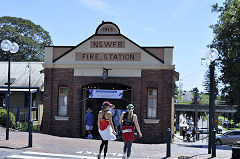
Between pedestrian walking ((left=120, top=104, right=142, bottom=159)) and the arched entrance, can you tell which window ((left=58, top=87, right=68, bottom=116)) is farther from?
pedestrian walking ((left=120, top=104, right=142, bottom=159))

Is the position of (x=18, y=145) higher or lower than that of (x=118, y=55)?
lower

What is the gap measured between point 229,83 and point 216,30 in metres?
4.31

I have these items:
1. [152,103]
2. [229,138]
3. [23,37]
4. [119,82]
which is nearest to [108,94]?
[119,82]

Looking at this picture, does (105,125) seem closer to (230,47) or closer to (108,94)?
(108,94)

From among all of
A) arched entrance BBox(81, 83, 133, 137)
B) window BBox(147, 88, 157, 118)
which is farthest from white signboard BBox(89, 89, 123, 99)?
window BBox(147, 88, 157, 118)

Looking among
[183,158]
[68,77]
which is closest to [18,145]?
[183,158]

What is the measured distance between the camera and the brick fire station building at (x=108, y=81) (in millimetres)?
17844

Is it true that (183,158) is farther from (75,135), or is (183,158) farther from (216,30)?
(216,30)

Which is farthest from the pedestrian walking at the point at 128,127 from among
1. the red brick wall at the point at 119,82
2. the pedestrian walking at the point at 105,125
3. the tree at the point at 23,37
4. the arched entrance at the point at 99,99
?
the tree at the point at 23,37

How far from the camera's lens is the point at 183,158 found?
36.4 ft

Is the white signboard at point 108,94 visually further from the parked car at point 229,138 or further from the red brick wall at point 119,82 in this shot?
the parked car at point 229,138

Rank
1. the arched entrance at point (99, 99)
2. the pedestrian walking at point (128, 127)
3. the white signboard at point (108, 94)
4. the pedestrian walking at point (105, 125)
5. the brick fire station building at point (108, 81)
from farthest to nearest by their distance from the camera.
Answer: the arched entrance at point (99, 99) → the brick fire station building at point (108, 81) → the white signboard at point (108, 94) → the pedestrian walking at point (128, 127) → the pedestrian walking at point (105, 125)

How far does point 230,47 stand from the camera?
80.5ft

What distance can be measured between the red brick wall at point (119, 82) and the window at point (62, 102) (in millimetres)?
238
